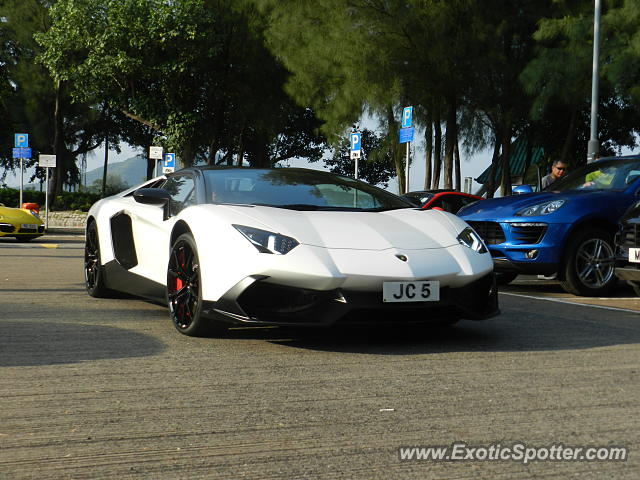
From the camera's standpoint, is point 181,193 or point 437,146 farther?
point 437,146

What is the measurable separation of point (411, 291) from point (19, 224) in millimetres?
16059

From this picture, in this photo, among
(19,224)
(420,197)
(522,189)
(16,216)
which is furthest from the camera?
(16,216)

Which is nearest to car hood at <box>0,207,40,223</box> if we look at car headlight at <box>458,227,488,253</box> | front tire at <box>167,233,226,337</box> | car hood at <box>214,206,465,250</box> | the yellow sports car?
the yellow sports car

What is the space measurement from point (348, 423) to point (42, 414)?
1.36m

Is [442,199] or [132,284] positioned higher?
[442,199]

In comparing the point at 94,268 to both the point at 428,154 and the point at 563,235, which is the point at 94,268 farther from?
the point at 428,154

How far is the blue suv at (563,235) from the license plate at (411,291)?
434 centimetres

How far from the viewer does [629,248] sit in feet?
27.7

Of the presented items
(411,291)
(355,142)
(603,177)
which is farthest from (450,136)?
(411,291)

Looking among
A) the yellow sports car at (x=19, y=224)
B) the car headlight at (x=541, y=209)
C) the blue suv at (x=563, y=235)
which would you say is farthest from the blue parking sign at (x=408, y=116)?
the car headlight at (x=541, y=209)

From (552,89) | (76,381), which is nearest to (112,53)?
(552,89)

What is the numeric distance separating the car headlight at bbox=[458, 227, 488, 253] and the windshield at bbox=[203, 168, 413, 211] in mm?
704

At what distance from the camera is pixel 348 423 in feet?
13.5

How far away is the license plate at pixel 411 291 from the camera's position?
5.80 m
